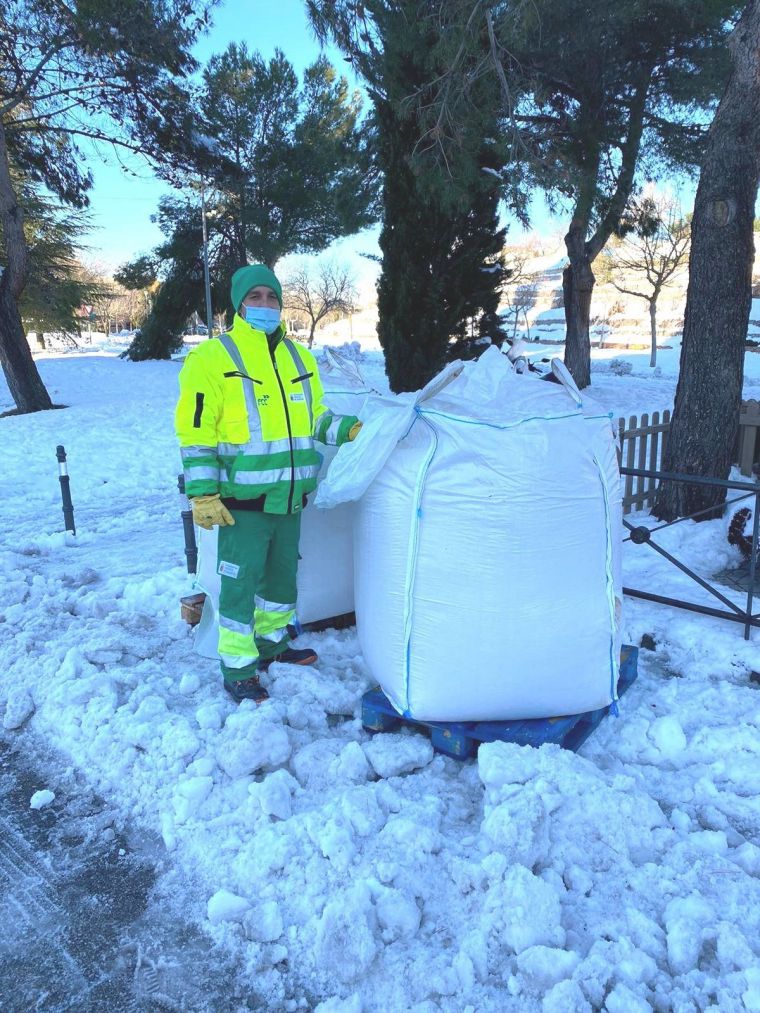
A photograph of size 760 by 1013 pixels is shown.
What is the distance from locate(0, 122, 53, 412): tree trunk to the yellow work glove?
41.8 feet

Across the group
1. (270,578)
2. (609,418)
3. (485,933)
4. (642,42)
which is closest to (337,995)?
(485,933)

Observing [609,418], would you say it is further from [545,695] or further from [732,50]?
[732,50]

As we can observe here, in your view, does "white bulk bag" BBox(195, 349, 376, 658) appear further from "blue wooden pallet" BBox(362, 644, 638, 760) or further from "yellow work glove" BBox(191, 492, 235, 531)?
"blue wooden pallet" BBox(362, 644, 638, 760)

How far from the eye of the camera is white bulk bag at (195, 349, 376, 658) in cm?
372

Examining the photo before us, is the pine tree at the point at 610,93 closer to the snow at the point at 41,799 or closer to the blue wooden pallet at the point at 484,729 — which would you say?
the blue wooden pallet at the point at 484,729

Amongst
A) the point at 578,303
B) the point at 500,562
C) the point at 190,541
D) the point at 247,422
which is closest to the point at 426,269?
the point at 578,303

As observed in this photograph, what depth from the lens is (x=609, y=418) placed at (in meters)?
3.12

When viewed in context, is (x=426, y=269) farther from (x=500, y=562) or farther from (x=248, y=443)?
(x=500, y=562)

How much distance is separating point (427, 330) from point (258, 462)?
36.3 ft

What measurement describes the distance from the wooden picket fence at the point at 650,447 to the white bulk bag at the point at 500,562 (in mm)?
4073

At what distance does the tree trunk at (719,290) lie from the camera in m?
5.47

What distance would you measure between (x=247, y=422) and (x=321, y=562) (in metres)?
→ 0.95

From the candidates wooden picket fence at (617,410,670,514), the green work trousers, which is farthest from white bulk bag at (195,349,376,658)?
wooden picket fence at (617,410,670,514)

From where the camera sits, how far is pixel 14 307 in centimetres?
1452
